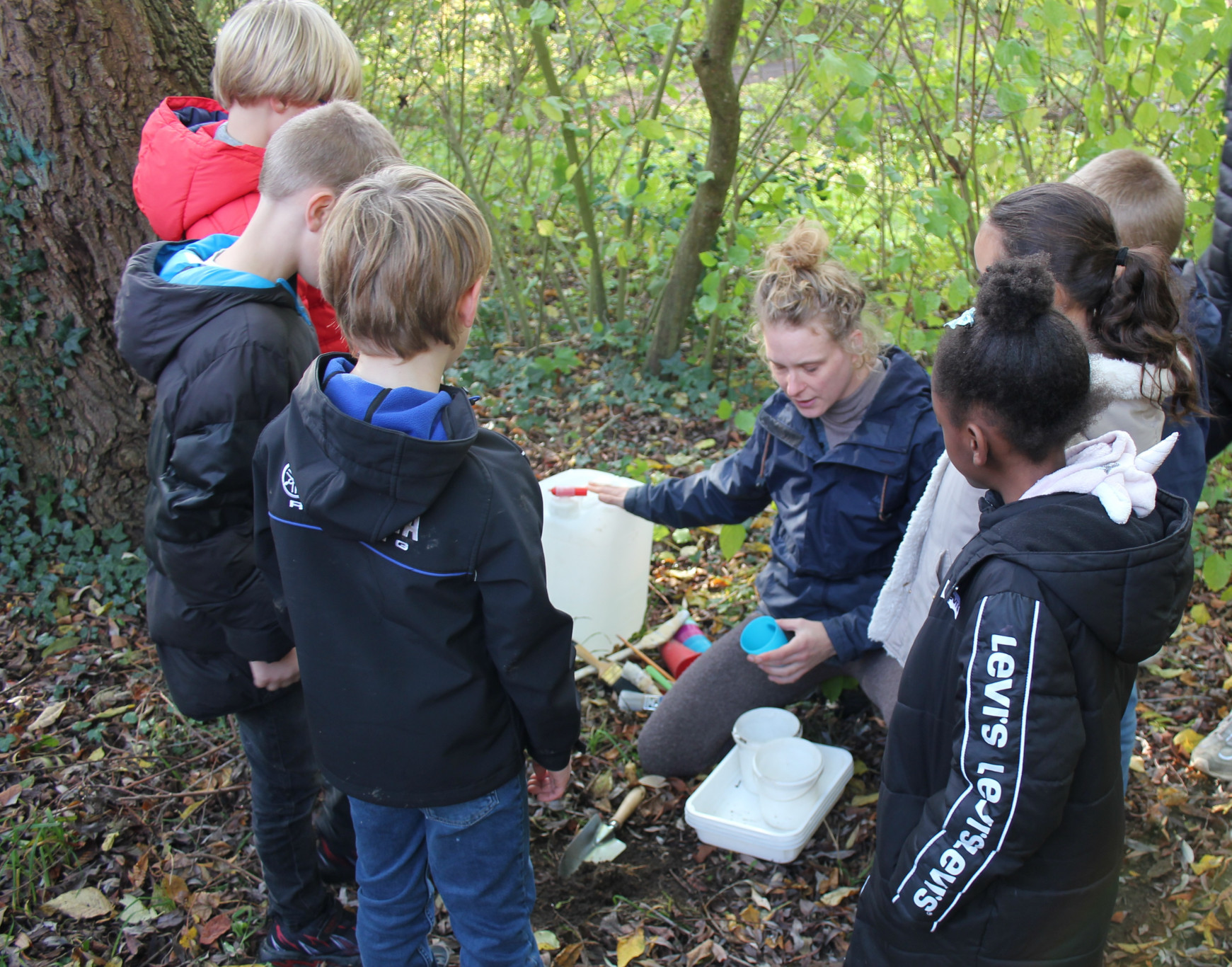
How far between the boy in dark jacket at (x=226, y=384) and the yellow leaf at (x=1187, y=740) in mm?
2575

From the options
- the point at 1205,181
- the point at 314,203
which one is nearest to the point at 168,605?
the point at 314,203

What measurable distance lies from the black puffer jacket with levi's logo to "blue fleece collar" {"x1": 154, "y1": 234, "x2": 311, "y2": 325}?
385mm

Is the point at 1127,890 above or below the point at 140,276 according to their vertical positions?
below

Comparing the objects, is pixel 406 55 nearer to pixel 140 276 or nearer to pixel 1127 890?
pixel 140 276

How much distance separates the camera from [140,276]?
178 centimetres

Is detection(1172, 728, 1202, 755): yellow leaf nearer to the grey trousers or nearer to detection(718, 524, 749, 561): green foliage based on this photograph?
the grey trousers

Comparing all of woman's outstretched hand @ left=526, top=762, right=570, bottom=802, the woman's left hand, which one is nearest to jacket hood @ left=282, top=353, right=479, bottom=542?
woman's outstretched hand @ left=526, top=762, right=570, bottom=802

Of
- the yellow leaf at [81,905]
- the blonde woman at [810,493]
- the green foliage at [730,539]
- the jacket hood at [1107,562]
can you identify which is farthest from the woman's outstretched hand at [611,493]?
the yellow leaf at [81,905]

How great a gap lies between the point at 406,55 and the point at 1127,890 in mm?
5533

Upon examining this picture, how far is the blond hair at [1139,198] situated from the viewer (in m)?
2.27

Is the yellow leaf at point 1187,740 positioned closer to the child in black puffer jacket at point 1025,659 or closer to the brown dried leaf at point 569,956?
the child in black puffer jacket at point 1025,659

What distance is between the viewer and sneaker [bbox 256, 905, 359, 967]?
6.97 ft

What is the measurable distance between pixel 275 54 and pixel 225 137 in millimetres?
230

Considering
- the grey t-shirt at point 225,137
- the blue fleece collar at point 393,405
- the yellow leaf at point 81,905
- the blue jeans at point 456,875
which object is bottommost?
the yellow leaf at point 81,905
